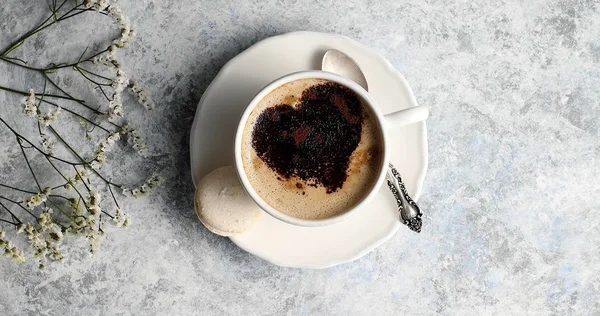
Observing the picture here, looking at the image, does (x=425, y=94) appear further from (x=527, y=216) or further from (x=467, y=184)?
(x=527, y=216)

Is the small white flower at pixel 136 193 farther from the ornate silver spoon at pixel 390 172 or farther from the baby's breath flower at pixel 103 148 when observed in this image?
the ornate silver spoon at pixel 390 172

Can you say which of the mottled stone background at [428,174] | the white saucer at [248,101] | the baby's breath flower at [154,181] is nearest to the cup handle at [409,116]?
the white saucer at [248,101]

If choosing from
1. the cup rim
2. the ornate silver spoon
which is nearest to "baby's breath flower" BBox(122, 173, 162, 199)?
the cup rim

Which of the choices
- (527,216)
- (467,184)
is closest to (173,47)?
(467,184)

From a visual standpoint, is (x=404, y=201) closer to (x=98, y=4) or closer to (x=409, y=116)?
(x=409, y=116)

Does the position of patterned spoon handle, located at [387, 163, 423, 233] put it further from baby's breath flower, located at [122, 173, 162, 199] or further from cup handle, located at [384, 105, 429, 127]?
baby's breath flower, located at [122, 173, 162, 199]

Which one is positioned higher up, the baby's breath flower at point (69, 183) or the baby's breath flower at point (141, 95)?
the baby's breath flower at point (141, 95)
